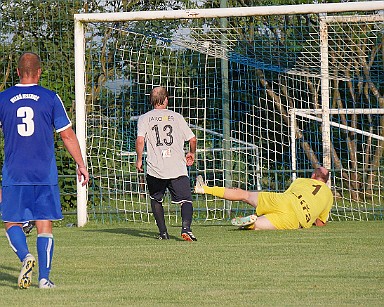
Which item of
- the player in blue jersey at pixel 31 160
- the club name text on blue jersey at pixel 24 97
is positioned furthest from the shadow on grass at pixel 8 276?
the club name text on blue jersey at pixel 24 97

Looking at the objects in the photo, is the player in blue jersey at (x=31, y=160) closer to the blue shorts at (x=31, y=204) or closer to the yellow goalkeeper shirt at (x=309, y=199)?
the blue shorts at (x=31, y=204)

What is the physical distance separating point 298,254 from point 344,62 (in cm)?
628

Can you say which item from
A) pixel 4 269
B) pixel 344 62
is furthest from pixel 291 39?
pixel 4 269

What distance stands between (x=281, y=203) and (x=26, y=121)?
18.7ft

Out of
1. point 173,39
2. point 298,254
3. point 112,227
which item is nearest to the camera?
point 298,254

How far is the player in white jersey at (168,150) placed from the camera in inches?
461

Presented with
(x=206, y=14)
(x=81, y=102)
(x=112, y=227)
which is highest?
(x=206, y=14)

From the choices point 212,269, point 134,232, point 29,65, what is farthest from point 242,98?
point 29,65

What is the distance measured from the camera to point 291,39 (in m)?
16.0

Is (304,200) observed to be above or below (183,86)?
below

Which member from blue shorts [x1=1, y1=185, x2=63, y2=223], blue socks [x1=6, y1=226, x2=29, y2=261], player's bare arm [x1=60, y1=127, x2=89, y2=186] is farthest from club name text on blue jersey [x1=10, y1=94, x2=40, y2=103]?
blue socks [x1=6, y1=226, x2=29, y2=261]

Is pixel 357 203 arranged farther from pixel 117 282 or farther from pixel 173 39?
pixel 117 282

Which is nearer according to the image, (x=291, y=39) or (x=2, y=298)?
(x=2, y=298)

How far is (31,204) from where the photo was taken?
7.71m
